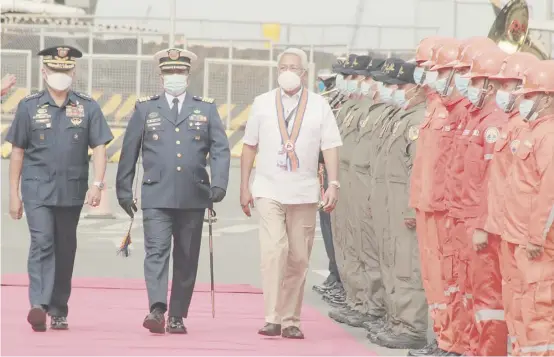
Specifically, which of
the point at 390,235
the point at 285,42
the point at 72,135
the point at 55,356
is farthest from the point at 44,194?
the point at 285,42

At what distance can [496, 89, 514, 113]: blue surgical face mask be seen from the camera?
33.1ft

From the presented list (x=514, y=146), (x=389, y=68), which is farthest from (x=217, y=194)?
(x=514, y=146)

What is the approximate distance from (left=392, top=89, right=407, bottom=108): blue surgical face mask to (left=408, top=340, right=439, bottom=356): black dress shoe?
1.79m

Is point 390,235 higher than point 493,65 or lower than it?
lower

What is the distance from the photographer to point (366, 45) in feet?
119

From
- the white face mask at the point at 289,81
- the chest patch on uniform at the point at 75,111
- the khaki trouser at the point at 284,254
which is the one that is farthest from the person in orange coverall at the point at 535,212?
the chest patch on uniform at the point at 75,111

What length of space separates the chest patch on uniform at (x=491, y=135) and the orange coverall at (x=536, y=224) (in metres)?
0.58

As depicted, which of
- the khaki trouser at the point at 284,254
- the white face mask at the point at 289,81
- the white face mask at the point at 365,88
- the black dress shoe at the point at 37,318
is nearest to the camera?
the black dress shoe at the point at 37,318

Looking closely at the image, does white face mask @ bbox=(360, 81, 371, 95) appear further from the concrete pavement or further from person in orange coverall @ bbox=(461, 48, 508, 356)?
person in orange coverall @ bbox=(461, 48, 508, 356)

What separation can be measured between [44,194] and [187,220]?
3.44ft

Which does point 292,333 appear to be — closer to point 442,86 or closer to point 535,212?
point 442,86

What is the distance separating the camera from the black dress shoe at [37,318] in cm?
1216

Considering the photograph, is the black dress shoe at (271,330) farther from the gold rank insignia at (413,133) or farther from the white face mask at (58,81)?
the white face mask at (58,81)

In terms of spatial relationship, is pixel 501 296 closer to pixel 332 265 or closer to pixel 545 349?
pixel 545 349
